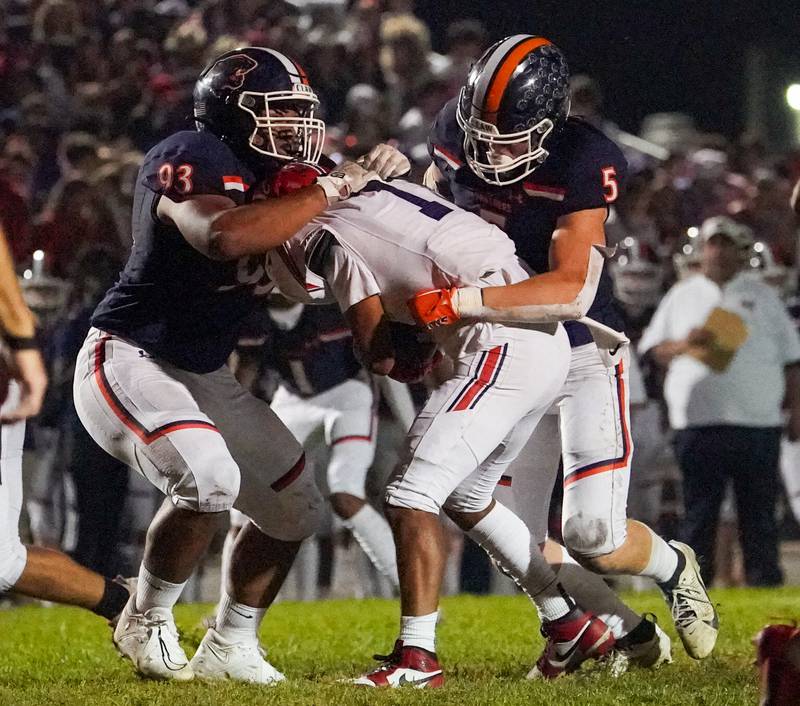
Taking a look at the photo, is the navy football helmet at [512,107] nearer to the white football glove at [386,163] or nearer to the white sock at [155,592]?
the white football glove at [386,163]

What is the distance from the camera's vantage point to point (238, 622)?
5078 millimetres

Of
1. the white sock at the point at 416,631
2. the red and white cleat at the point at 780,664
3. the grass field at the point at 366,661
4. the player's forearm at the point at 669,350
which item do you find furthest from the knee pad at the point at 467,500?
the player's forearm at the point at 669,350

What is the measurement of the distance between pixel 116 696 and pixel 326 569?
5.56 meters

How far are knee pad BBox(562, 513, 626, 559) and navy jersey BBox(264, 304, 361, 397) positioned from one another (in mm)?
2913

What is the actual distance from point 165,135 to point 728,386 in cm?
481

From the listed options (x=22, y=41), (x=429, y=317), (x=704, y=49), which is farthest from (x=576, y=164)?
(x=704, y=49)

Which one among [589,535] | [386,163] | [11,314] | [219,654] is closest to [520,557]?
[589,535]

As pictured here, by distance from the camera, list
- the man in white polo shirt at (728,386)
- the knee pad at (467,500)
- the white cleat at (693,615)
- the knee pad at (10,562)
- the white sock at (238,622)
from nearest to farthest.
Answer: the knee pad at (467,500) → the white sock at (238,622) → the knee pad at (10,562) → the white cleat at (693,615) → the man in white polo shirt at (728,386)

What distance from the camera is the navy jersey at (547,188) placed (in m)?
5.01

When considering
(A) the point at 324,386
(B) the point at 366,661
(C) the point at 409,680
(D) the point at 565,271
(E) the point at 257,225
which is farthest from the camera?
(A) the point at 324,386

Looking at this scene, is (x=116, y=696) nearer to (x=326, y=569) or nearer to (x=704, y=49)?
(x=326, y=569)

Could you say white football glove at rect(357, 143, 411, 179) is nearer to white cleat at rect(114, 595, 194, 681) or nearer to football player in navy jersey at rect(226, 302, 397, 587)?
white cleat at rect(114, 595, 194, 681)

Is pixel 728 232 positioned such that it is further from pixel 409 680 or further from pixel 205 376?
pixel 409 680

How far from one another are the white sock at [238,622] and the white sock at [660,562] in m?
1.34
